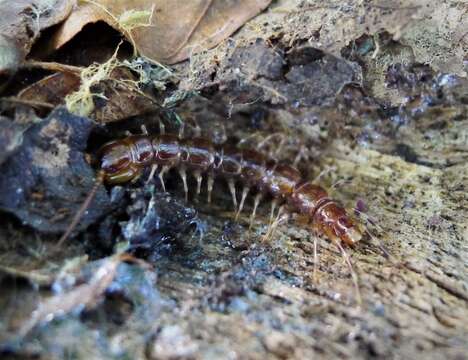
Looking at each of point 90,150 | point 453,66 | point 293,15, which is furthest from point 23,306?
point 453,66

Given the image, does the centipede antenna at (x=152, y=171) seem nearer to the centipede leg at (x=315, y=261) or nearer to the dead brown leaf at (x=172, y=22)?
the dead brown leaf at (x=172, y=22)

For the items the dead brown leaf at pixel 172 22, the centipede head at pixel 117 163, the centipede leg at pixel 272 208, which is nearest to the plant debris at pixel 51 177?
the centipede head at pixel 117 163

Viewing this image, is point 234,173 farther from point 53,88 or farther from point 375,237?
point 53,88

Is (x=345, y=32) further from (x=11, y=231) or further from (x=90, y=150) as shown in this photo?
(x=11, y=231)

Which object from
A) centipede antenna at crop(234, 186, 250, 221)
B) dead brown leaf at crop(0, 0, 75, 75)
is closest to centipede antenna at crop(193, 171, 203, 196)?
centipede antenna at crop(234, 186, 250, 221)

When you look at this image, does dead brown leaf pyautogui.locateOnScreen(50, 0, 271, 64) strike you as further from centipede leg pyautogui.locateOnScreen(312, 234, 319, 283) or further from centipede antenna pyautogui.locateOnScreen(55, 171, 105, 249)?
centipede leg pyautogui.locateOnScreen(312, 234, 319, 283)

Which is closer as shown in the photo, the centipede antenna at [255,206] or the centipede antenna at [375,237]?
the centipede antenna at [375,237]

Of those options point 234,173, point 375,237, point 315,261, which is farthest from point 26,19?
point 375,237
